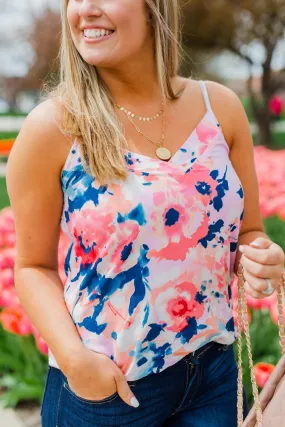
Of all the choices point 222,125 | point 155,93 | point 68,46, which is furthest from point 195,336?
point 68,46

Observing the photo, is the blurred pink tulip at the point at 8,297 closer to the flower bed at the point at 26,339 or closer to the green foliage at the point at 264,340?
the flower bed at the point at 26,339

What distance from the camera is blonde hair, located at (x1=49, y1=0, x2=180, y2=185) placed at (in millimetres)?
1437

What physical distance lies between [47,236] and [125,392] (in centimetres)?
41

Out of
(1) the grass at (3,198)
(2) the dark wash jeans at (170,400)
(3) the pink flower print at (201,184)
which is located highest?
(3) the pink flower print at (201,184)

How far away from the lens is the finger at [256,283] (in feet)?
4.58

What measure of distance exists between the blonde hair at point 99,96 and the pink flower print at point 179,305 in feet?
0.93

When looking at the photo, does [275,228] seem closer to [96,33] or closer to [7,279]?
[7,279]

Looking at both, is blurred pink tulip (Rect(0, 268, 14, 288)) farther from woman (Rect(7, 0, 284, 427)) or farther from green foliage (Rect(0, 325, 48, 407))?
woman (Rect(7, 0, 284, 427))

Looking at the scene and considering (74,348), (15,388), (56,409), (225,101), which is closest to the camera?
(74,348)

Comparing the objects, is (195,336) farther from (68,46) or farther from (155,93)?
(68,46)

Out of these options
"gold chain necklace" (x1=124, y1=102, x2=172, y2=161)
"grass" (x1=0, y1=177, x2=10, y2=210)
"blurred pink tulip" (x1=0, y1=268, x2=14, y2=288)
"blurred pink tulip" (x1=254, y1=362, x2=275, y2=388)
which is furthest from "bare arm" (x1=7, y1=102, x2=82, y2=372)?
"grass" (x1=0, y1=177, x2=10, y2=210)

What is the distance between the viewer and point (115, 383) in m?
1.44

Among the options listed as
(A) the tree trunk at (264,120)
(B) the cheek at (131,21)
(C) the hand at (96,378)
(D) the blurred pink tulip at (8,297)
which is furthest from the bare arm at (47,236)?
(A) the tree trunk at (264,120)

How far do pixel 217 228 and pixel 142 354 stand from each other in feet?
1.12
